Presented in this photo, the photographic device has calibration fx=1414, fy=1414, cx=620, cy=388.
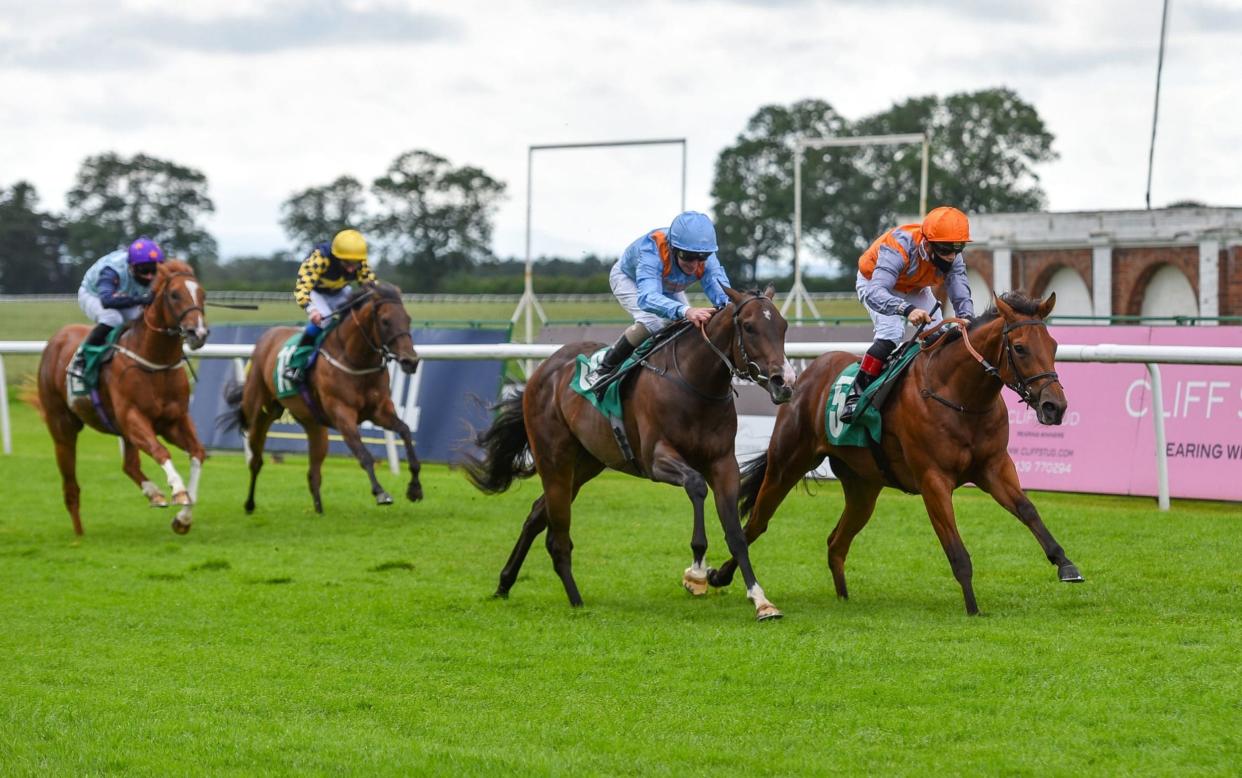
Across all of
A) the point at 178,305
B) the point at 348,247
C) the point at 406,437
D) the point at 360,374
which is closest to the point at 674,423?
the point at 406,437

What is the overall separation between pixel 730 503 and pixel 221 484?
849 centimetres

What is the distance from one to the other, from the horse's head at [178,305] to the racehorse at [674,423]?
317cm

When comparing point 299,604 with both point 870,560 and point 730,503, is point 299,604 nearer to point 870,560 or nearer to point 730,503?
point 730,503

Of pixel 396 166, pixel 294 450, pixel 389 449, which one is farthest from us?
pixel 396 166

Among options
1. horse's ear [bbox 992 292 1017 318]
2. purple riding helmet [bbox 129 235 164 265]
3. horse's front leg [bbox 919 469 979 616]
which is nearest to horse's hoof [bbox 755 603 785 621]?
Answer: horse's front leg [bbox 919 469 979 616]

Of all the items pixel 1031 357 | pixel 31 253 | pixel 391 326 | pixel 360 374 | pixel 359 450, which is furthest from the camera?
pixel 31 253

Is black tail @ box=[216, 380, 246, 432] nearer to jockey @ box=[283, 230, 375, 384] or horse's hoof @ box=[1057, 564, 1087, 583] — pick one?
jockey @ box=[283, 230, 375, 384]

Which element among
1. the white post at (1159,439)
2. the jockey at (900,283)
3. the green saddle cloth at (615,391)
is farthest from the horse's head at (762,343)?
the white post at (1159,439)

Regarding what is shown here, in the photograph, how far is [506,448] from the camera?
807 cm

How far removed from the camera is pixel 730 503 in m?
6.63

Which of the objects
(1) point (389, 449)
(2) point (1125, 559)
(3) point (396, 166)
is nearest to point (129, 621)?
(2) point (1125, 559)

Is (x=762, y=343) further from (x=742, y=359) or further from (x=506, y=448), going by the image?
(x=506, y=448)

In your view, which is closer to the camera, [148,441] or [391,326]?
[148,441]

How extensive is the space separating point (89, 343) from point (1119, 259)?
23346 mm
